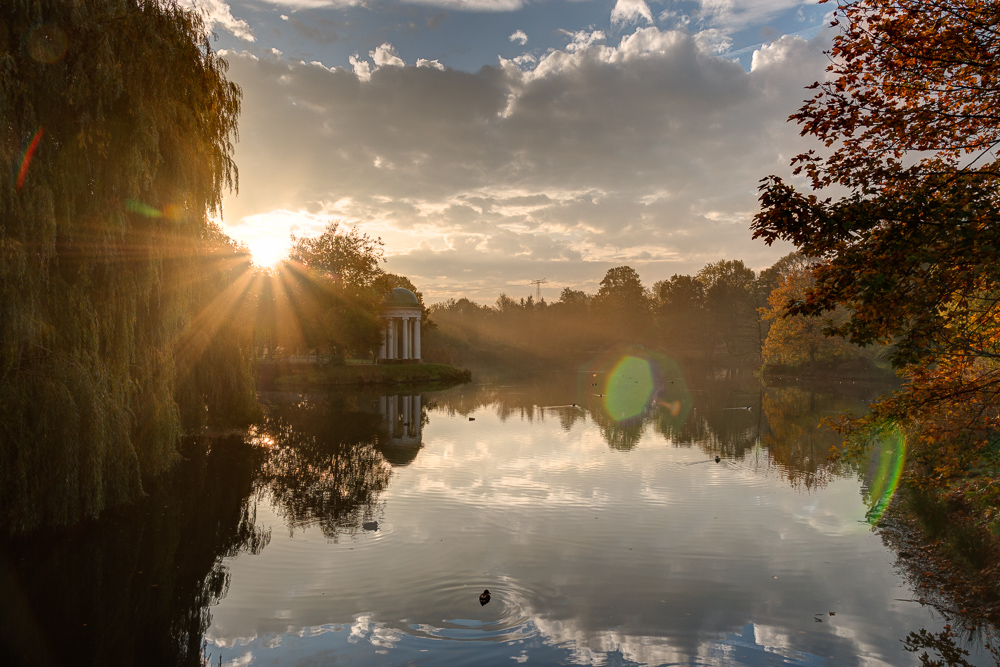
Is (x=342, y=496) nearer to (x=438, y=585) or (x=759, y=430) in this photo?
(x=438, y=585)

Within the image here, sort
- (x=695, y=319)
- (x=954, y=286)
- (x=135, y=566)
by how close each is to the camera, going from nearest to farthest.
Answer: (x=954, y=286)
(x=135, y=566)
(x=695, y=319)

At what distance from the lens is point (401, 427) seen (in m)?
26.0

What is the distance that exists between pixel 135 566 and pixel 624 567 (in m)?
7.96

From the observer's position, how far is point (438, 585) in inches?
373

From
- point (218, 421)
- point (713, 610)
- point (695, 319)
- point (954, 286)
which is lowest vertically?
point (713, 610)

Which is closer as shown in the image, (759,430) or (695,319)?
(759,430)

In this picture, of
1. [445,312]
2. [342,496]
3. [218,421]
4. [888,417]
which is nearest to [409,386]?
[218,421]

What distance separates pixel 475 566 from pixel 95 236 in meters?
8.32

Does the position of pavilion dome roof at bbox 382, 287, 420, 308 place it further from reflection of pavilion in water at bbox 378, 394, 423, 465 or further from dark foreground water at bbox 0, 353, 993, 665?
dark foreground water at bbox 0, 353, 993, 665

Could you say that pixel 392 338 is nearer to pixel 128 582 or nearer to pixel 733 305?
pixel 128 582

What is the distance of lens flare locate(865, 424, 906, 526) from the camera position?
1382 centimetres

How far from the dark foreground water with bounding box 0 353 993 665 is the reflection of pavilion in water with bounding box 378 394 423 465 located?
0.59 m

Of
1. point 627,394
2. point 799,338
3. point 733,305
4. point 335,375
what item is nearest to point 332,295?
point 335,375

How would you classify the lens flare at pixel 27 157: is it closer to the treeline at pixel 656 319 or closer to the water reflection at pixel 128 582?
the water reflection at pixel 128 582
